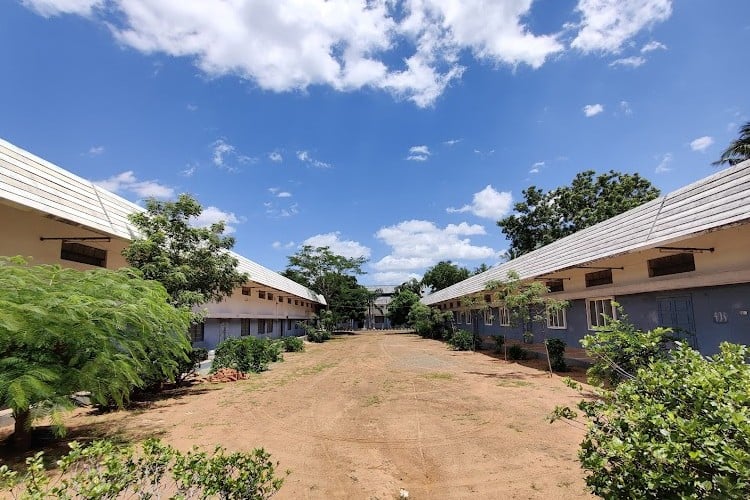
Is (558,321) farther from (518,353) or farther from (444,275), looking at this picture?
(444,275)

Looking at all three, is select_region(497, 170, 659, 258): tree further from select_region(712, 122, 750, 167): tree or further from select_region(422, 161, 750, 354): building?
select_region(422, 161, 750, 354): building

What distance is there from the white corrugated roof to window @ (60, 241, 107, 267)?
1.11 m

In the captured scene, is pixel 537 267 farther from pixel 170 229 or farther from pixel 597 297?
pixel 170 229

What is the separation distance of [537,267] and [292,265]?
99.8 feet

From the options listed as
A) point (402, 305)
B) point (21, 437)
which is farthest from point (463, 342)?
point (402, 305)

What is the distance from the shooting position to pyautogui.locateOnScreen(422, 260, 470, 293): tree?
57781mm

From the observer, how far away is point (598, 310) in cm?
1531

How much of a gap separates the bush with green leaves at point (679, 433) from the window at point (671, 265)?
9.54m

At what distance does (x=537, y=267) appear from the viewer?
18281 millimetres

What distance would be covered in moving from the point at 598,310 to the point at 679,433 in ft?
48.4

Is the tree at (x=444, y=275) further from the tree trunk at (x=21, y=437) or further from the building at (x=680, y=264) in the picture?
the tree trunk at (x=21, y=437)

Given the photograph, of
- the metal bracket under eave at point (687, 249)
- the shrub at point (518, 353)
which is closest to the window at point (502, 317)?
the shrub at point (518, 353)

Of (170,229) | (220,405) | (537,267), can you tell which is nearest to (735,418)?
(220,405)

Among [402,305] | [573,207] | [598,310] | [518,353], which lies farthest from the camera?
[402,305]
